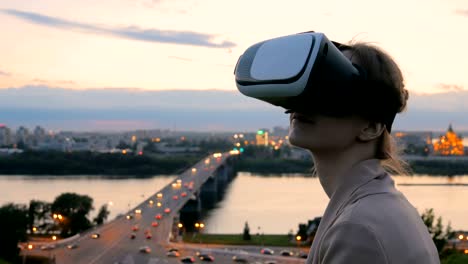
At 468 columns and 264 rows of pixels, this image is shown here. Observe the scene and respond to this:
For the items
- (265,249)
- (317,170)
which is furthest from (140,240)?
(317,170)

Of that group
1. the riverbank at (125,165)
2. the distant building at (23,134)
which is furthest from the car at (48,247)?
the distant building at (23,134)

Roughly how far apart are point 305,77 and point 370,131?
0.08m

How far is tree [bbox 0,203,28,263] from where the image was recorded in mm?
6223

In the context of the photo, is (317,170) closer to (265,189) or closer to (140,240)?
(140,240)

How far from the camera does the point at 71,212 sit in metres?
8.50

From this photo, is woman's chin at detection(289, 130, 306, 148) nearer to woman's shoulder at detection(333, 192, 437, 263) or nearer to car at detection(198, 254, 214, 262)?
woman's shoulder at detection(333, 192, 437, 263)

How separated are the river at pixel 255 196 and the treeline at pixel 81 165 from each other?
98 centimetres

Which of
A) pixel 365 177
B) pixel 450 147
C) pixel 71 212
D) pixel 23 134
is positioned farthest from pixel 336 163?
pixel 23 134

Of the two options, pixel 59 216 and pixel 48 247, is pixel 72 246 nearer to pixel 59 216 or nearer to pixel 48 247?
pixel 48 247

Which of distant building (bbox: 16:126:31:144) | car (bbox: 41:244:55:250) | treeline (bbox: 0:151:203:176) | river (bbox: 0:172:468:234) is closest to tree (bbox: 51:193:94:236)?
car (bbox: 41:244:55:250)

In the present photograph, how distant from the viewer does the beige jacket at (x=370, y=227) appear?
1.08 ft

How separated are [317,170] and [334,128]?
0.04 m

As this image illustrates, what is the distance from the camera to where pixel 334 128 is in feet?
1.27

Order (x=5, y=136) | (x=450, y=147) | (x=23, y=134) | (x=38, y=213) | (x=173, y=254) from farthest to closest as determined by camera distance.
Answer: (x=23, y=134) < (x=5, y=136) < (x=450, y=147) < (x=38, y=213) < (x=173, y=254)
